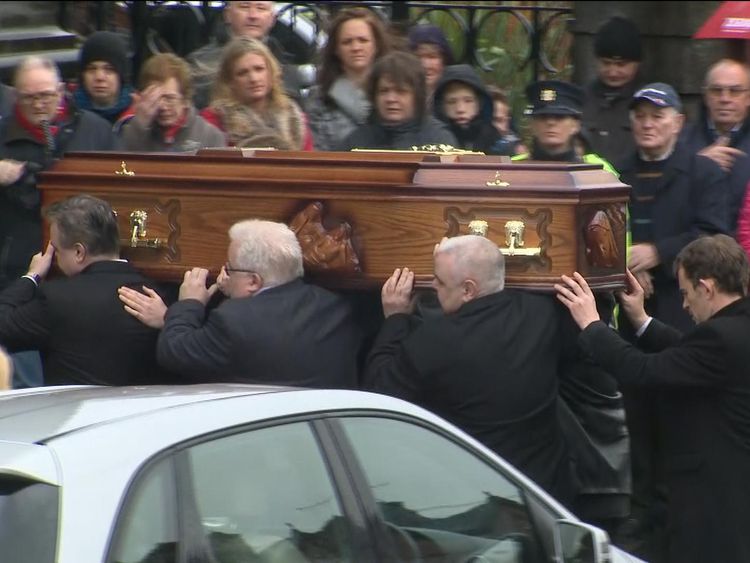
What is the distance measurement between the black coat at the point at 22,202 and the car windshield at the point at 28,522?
13.3 feet

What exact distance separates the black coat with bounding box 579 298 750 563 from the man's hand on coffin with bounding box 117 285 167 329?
5.15ft

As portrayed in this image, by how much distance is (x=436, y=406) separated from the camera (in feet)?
19.0

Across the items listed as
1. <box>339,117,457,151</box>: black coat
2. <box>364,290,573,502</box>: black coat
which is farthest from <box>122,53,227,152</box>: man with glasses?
<box>364,290,573,502</box>: black coat

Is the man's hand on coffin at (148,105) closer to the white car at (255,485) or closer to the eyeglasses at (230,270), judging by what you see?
the eyeglasses at (230,270)

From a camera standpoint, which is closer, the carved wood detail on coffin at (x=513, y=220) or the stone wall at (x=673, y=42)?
the carved wood detail on coffin at (x=513, y=220)

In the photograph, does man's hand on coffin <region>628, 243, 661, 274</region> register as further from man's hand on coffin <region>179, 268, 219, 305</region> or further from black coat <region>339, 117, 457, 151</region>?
man's hand on coffin <region>179, 268, 219, 305</region>

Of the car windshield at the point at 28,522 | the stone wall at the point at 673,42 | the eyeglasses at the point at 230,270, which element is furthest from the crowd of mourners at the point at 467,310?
the stone wall at the point at 673,42

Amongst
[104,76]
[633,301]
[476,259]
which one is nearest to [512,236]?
[476,259]

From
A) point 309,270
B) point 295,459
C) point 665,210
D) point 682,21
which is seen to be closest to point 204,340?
point 309,270

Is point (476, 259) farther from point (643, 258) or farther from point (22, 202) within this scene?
point (22, 202)

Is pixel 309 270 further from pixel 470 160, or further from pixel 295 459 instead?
pixel 295 459

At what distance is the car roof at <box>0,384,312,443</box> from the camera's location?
3619mm

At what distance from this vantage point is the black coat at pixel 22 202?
728cm

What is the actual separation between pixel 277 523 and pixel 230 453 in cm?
22
